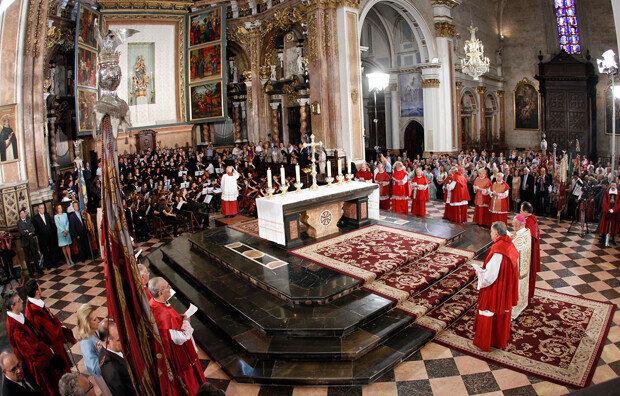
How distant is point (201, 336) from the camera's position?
645cm

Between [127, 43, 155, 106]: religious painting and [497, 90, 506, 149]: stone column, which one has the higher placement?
[127, 43, 155, 106]: religious painting

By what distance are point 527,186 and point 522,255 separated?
7.99m

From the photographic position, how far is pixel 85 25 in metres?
16.9

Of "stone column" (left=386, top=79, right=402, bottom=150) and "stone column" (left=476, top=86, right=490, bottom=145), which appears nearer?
"stone column" (left=386, top=79, right=402, bottom=150)

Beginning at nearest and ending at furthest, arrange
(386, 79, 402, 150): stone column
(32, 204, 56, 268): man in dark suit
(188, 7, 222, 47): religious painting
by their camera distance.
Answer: (32, 204, 56, 268): man in dark suit → (188, 7, 222, 47): religious painting → (386, 79, 402, 150): stone column

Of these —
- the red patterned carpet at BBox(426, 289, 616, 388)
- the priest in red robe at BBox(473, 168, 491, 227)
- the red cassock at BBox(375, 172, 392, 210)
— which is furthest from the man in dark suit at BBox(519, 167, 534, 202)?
the red patterned carpet at BBox(426, 289, 616, 388)

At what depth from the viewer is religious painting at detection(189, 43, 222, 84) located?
20141 mm

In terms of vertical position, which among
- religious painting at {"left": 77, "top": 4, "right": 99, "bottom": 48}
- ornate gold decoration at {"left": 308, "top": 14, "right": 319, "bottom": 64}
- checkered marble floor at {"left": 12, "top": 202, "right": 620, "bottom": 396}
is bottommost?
checkered marble floor at {"left": 12, "top": 202, "right": 620, "bottom": 396}

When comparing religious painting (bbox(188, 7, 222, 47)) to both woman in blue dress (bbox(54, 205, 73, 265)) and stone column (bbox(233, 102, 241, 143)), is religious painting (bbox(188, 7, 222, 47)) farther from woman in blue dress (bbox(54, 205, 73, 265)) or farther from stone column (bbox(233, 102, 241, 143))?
woman in blue dress (bbox(54, 205, 73, 265))

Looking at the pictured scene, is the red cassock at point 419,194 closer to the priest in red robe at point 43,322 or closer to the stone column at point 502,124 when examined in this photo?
the priest in red robe at point 43,322

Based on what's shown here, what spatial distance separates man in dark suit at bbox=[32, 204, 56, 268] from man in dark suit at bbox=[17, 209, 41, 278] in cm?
18

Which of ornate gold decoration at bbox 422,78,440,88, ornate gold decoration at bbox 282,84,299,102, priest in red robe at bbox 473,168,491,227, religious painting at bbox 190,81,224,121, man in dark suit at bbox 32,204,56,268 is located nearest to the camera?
man in dark suit at bbox 32,204,56,268

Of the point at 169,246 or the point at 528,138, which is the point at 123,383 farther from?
the point at 528,138

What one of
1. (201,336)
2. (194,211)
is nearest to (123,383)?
(201,336)
